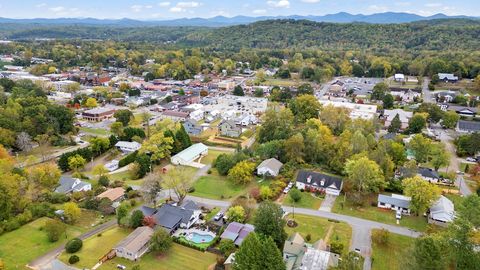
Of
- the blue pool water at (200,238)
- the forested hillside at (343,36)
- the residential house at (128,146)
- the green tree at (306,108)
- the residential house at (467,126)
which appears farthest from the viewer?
the forested hillside at (343,36)

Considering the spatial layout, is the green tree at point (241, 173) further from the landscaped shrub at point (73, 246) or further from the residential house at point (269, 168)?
the landscaped shrub at point (73, 246)

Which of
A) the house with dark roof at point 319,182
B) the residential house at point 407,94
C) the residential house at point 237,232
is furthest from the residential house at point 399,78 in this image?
the residential house at point 237,232

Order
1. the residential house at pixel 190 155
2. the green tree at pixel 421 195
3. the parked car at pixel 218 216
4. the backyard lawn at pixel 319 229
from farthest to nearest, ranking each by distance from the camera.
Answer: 1. the residential house at pixel 190 155
2. the parked car at pixel 218 216
3. the green tree at pixel 421 195
4. the backyard lawn at pixel 319 229

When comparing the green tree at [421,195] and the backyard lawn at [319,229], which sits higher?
the green tree at [421,195]

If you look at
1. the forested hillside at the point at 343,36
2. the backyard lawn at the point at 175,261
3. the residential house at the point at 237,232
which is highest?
the forested hillside at the point at 343,36

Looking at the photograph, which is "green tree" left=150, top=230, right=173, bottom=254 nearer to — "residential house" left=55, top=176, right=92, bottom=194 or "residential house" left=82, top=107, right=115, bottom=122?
"residential house" left=55, top=176, right=92, bottom=194

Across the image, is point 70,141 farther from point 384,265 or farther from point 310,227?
point 384,265

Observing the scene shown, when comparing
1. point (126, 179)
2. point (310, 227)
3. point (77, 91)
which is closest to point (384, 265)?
point (310, 227)
